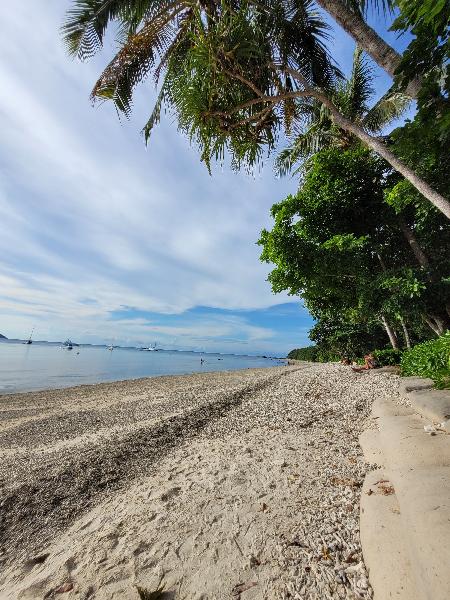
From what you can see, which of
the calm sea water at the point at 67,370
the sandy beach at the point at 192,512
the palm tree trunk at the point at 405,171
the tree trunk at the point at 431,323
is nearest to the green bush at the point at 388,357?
the tree trunk at the point at 431,323

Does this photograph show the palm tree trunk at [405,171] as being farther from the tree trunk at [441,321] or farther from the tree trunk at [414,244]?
the tree trunk at [441,321]

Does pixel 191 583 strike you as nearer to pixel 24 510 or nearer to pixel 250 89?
pixel 24 510

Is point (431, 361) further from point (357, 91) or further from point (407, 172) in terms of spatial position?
point (357, 91)

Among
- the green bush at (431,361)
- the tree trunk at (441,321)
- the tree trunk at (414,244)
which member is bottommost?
the green bush at (431,361)

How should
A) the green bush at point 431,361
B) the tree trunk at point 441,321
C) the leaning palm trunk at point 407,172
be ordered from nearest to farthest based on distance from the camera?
the leaning palm trunk at point 407,172
the green bush at point 431,361
the tree trunk at point 441,321

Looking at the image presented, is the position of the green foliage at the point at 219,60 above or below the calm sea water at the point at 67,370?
above

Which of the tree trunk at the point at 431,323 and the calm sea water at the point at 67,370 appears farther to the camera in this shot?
the calm sea water at the point at 67,370

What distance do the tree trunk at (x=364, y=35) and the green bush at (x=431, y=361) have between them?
18.4 feet

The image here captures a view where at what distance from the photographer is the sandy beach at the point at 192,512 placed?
2.17 metres

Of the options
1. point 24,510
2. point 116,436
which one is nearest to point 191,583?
Result: point 24,510

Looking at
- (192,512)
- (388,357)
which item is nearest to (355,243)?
(388,357)

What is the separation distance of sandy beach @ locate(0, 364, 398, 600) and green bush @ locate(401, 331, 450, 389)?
184cm

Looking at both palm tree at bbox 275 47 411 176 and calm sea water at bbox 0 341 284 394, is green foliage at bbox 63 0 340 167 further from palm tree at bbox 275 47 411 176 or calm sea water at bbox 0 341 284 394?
calm sea water at bbox 0 341 284 394

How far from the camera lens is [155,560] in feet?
7.94
